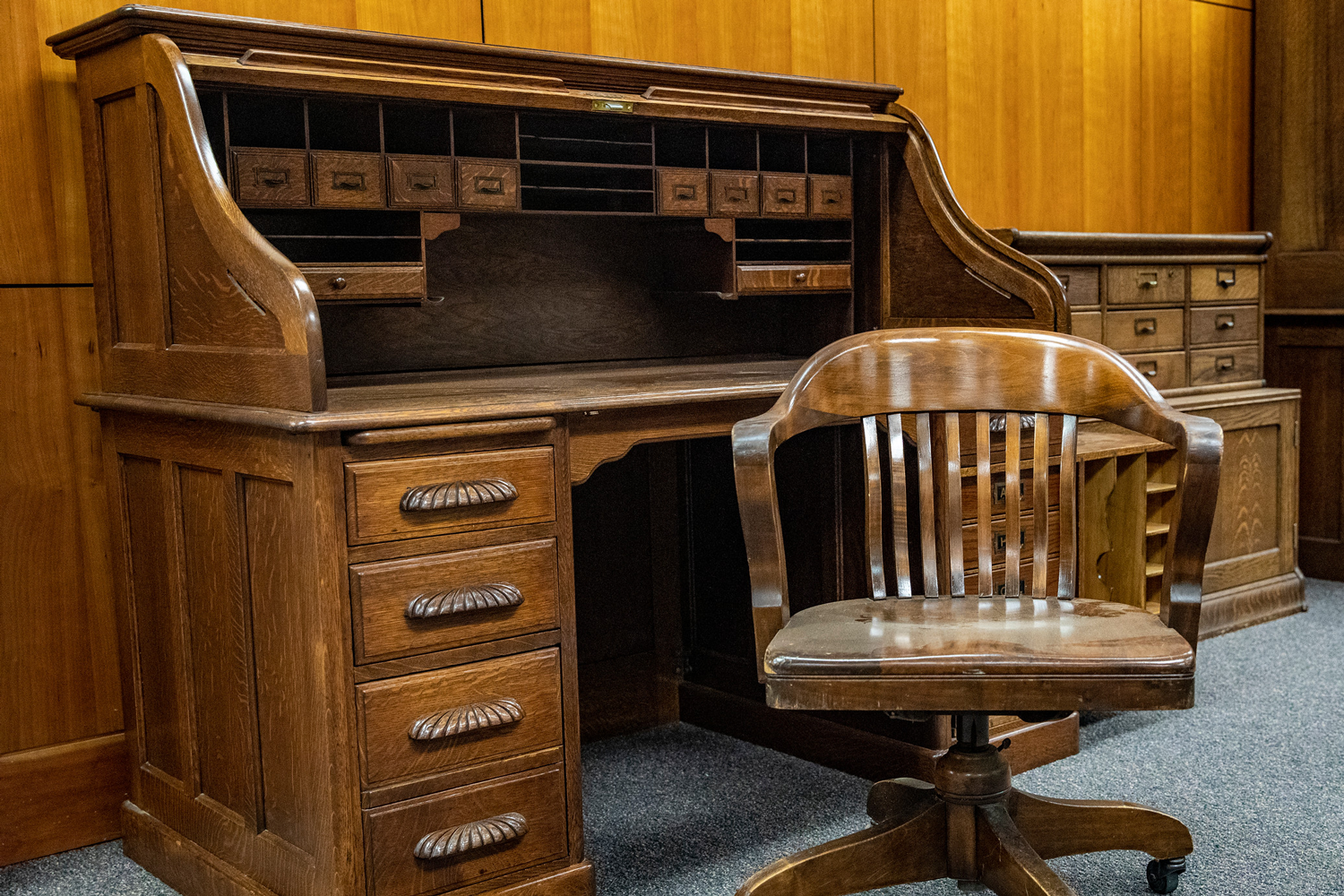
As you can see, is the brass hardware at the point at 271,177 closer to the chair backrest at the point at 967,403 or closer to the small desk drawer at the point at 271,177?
the small desk drawer at the point at 271,177

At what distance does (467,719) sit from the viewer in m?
1.97

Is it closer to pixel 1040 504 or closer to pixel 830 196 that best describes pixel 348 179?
pixel 830 196

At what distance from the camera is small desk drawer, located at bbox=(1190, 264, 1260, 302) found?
12.3 ft

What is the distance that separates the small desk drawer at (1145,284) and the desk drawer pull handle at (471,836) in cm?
227

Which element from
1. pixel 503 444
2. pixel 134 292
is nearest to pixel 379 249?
pixel 134 292

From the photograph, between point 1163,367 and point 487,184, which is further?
point 1163,367

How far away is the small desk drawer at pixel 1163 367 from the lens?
3.64 metres

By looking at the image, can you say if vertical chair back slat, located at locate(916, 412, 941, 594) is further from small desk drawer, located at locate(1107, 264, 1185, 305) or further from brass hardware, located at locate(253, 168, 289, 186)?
small desk drawer, located at locate(1107, 264, 1185, 305)

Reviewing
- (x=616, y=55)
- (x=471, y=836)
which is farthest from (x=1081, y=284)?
(x=471, y=836)

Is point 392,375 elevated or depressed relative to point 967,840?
elevated

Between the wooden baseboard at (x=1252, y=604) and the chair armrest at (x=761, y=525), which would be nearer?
the chair armrest at (x=761, y=525)

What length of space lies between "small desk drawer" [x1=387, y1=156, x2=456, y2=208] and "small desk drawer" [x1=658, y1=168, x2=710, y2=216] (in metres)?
0.44

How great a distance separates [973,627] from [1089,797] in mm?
954

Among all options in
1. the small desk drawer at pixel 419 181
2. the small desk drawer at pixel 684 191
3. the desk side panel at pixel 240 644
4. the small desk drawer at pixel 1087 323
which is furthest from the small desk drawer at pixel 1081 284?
the desk side panel at pixel 240 644
